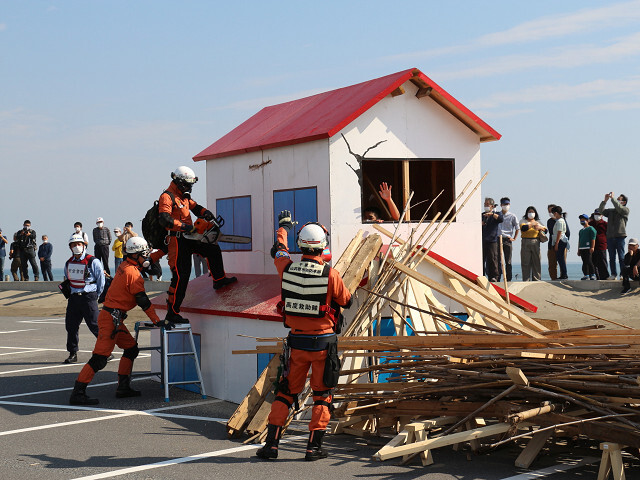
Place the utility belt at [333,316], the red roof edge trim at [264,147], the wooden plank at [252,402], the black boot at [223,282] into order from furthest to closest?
the black boot at [223,282] → the red roof edge trim at [264,147] → the wooden plank at [252,402] → the utility belt at [333,316]

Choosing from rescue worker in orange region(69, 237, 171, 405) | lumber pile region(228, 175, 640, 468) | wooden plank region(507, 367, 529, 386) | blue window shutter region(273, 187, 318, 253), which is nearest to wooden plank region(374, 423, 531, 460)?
lumber pile region(228, 175, 640, 468)

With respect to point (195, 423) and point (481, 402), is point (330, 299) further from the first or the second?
point (195, 423)

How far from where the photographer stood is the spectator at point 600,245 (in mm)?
21266

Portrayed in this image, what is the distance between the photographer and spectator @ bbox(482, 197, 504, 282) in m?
19.7

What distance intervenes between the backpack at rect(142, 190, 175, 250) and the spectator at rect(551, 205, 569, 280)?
12.0m

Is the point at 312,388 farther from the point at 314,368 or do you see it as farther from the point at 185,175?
the point at 185,175

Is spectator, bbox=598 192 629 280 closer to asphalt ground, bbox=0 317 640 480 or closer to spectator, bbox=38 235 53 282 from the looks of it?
asphalt ground, bbox=0 317 640 480

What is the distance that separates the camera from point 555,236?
21672 mm

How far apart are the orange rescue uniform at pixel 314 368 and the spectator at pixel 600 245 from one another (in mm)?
14007

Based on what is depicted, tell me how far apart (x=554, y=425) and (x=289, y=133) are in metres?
6.35

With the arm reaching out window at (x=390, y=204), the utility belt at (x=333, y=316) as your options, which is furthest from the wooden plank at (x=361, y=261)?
the utility belt at (x=333, y=316)

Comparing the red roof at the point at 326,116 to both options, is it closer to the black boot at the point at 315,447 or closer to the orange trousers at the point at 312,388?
the orange trousers at the point at 312,388

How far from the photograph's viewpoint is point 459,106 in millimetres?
12500

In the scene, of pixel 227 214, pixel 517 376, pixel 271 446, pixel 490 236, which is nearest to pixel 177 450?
pixel 271 446
